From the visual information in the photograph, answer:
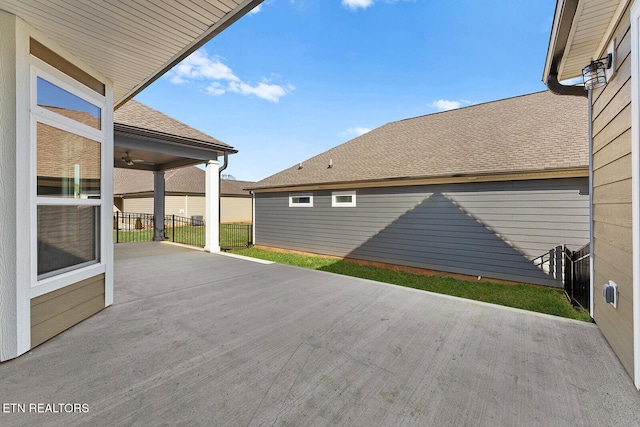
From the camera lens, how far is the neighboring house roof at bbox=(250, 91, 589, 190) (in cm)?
593

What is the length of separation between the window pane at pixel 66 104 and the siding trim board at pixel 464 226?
6.47 m

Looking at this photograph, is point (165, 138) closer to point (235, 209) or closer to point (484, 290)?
point (484, 290)

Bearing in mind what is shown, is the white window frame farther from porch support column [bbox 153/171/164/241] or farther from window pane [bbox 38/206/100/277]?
porch support column [bbox 153/171/164/241]

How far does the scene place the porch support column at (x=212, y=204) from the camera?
26.0ft

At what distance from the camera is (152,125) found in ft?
22.2

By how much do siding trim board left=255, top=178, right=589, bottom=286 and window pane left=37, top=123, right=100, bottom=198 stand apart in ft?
21.1

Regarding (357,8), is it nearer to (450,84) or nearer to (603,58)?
(450,84)

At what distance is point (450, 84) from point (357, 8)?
6.10 meters

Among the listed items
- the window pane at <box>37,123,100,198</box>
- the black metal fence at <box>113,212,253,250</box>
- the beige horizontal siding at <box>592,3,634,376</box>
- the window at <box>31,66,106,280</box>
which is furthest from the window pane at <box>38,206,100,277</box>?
the black metal fence at <box>113,212,253,250</box>

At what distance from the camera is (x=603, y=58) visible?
267cm

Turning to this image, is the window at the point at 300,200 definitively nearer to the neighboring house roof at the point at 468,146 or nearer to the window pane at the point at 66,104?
the neighboring house roof at the point at 468,146

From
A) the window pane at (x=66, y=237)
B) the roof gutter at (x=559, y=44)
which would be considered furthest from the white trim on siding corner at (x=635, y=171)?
the window pane at (x=66, y=237)

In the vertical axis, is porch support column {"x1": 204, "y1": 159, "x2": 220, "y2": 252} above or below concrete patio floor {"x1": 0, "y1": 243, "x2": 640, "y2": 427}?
above

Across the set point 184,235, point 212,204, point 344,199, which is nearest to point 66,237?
point 212,204
